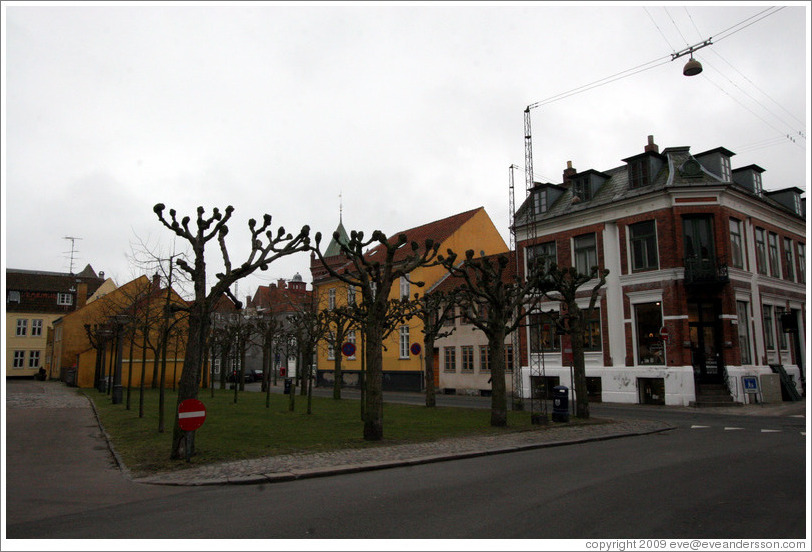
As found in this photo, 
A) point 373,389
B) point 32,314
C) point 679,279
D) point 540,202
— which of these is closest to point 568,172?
point 540,202

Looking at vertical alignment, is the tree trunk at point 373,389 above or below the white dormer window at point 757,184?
below

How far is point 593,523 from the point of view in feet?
21.2

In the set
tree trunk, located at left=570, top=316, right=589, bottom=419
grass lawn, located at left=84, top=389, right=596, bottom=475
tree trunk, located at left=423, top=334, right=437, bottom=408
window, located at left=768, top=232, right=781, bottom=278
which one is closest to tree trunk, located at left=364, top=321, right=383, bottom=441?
grass lawn, located at left=84, top=389, right=596, bottom=475

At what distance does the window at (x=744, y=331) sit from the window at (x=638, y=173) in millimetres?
7263

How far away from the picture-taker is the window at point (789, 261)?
31.6 meters

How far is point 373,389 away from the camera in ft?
46.3

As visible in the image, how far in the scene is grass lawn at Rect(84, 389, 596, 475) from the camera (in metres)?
12.0

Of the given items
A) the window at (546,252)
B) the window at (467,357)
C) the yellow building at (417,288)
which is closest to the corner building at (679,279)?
the window at (546,252)

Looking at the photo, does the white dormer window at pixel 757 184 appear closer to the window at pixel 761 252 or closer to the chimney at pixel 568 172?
the window at pixel 761 252

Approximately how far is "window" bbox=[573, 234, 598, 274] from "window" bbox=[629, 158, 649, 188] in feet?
10.9

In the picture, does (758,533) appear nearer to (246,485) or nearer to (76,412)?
(246,485)

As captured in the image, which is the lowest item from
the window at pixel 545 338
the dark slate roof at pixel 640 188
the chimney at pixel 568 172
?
the window at pixel 545 338

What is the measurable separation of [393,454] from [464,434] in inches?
153

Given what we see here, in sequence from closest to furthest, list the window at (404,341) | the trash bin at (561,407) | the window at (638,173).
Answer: the trash bin at (561,407)
the window at (638,173)
the window at (404,341)
